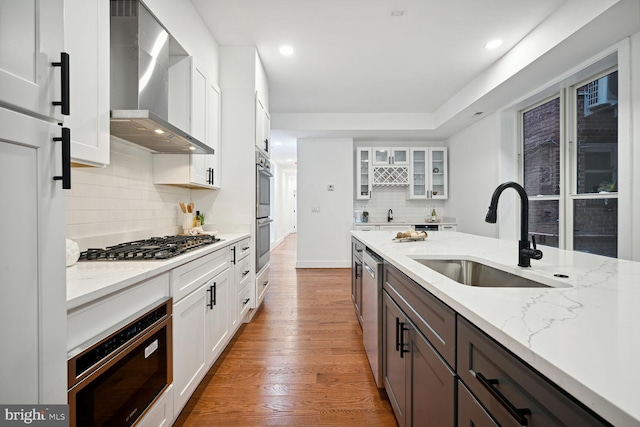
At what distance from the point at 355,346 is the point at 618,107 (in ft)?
10.1

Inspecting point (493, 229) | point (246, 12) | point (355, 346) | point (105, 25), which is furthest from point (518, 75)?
point (105, 25)

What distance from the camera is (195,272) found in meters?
1.62

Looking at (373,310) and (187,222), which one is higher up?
(187,222)

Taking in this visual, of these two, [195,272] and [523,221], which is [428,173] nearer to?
[523,221]

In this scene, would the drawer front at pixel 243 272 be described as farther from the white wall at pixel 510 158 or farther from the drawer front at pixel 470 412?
the white wall at pixel 510 158

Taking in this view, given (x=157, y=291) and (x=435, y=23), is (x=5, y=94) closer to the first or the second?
(x=157, y=291)

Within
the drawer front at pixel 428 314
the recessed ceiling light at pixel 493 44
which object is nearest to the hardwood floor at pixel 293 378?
the drawer front at pixel 428 314

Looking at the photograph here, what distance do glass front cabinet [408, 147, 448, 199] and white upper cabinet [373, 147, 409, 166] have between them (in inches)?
5.4

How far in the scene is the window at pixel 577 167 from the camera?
110 inches

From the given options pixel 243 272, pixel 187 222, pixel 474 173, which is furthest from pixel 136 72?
pixel 474 173

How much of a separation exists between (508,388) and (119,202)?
7.22ft

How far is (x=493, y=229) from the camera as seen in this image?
4.38m

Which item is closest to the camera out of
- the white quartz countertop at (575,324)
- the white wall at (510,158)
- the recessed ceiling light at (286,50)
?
the white quartz countertop at (575,324)

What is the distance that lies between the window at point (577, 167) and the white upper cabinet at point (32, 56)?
3933 millimetres
